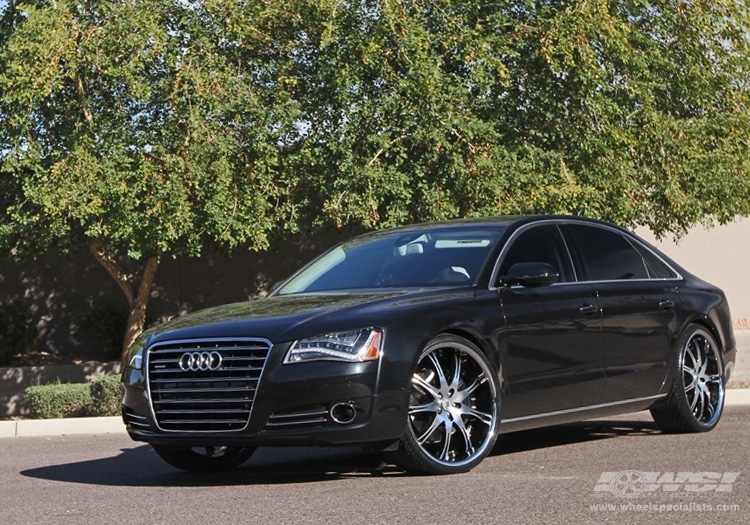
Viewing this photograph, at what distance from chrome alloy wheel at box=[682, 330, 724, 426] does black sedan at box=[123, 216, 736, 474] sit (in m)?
0.01

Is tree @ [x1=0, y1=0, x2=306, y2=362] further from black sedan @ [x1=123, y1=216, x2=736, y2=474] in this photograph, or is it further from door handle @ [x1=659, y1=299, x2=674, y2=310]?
door handle @ [x1=659, y1=299, x2=674, y2=310]

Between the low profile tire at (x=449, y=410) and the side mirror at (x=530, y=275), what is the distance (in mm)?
667

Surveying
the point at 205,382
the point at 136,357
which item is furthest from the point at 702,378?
the point at 136,357

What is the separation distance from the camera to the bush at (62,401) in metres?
15.9

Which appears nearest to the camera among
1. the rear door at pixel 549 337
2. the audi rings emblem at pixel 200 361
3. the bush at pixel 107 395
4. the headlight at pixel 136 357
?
the audi rings emblem at pixel 200 361

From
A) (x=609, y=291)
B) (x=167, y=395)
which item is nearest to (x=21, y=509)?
(x=167, y=395)

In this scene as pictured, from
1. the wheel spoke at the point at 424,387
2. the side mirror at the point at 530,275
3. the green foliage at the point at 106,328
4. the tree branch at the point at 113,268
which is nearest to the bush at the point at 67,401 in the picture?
the tree branch at the point at 113,268

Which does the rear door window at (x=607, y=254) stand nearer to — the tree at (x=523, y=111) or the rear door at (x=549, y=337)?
the rear door at (x=549, y=337)

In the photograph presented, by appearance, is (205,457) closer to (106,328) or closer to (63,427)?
(63,427)

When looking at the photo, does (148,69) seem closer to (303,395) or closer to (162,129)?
(162,129)

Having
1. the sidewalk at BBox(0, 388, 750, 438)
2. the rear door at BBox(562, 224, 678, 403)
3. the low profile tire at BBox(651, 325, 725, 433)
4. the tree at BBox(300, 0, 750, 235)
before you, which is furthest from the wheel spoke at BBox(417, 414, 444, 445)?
the tree at BBox(300, 0, 750, 235)

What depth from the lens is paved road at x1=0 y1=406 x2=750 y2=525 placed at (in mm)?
6133

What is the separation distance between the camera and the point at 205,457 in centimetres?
846

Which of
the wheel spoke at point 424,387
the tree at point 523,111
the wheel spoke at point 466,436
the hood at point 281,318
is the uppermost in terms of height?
the tree at point 523,111
